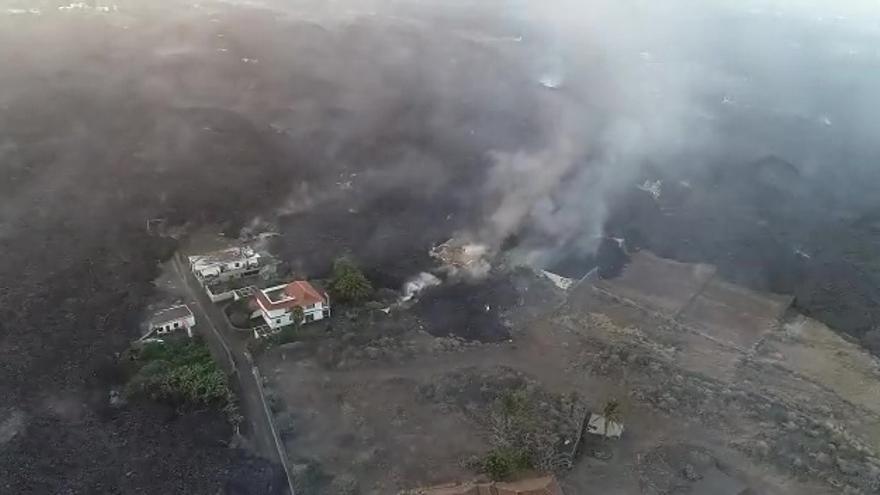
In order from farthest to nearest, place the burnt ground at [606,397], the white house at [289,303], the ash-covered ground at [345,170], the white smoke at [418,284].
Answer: the white smoke at [418,284] < the white house at [289,303] < the ash-covered ground at [345,170] < the burnt ground at [606,397]

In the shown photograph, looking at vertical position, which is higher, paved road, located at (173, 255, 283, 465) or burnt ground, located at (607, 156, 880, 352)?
paved road, located at (173, 255, 283, 465)

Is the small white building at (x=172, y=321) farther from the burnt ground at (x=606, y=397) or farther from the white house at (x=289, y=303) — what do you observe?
the burnt ground at (x=606, y=397)

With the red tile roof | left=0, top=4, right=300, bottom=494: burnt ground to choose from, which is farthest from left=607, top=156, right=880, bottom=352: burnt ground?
left=0, top=4, right=300, bottom=494: burnt ground

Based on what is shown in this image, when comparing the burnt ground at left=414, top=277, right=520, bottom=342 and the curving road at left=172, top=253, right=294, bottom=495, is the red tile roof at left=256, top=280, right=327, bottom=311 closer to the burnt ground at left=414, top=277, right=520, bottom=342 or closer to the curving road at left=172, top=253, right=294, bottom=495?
the curving road at left=172, top=253, right=294, bottom=495

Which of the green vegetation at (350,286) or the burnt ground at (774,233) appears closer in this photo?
the green vegetation at (350,286)

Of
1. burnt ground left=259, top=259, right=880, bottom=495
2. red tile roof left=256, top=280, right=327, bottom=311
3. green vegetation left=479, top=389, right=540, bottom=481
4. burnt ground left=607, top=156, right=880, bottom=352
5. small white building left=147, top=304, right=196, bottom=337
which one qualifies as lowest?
burnt ground left=607, top=156, right=880, bottom=352

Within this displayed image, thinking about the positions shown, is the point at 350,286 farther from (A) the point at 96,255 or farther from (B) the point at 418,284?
(A) the point at 96,255

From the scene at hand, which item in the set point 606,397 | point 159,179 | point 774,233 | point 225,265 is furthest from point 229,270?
point 774,233

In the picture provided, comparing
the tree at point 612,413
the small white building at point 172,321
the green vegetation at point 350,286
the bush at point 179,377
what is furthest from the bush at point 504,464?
the small white building at point 172,321
